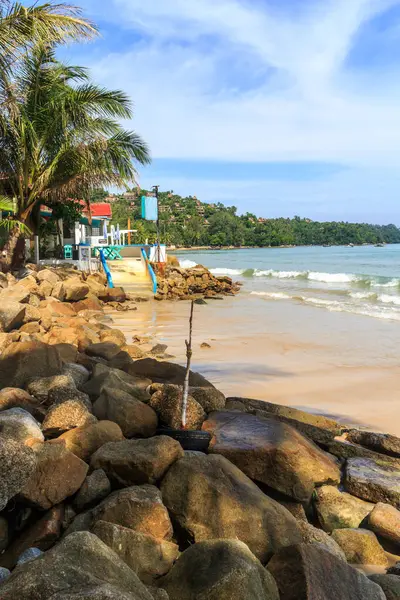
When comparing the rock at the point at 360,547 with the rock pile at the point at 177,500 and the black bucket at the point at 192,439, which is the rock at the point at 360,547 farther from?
the black bucket at the point at 192,439

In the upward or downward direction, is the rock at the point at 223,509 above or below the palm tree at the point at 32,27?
below

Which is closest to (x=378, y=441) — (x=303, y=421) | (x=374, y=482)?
(x=303, y=421)

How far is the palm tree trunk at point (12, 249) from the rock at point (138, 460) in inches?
535

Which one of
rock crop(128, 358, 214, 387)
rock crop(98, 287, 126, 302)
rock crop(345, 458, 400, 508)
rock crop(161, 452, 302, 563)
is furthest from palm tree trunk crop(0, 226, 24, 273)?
rock crop(161, 452, 302, 563)

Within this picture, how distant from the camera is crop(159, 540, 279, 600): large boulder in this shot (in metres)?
2.19

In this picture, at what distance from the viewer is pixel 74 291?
13344mm

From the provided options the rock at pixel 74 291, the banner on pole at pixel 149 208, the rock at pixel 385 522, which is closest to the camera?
the rock at pixel 385 522

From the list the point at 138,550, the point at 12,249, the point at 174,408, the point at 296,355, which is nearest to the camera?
the point at 138,550

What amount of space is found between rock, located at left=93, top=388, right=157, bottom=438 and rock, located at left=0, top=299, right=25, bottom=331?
4.04 meters

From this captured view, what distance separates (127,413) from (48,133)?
14195 mm

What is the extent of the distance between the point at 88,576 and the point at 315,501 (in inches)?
84.3

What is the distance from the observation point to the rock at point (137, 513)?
2822 millimetres

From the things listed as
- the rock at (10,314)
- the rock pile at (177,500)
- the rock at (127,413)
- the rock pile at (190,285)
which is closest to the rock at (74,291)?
the rock pile at (190,285)

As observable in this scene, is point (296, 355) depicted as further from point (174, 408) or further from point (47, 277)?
point (47, 277)
